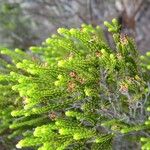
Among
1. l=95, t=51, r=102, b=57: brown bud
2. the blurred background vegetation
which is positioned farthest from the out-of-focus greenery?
l=95, t=51, r=102, b=57: brown bud

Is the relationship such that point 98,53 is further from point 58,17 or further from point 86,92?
point 58,17

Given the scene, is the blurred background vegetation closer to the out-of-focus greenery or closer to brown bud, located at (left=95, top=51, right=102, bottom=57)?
the out-of-focus greenery

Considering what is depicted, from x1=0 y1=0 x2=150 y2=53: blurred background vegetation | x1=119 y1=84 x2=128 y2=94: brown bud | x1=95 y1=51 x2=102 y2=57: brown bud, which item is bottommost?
x1=119 y1=84 x2=128 y2=94: brown bud

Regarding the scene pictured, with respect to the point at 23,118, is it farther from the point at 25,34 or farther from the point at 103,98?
the point at 25,34

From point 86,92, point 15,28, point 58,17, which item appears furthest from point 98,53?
point 15,28

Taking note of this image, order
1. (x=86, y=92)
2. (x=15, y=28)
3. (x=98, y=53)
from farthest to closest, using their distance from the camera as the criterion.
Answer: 1. (x=15, y=28)
2. (x=98, y=53)
3. (x=86, y=92)

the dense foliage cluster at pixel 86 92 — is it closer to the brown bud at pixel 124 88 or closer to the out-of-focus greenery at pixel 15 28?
the brown bud at pixel 124 88

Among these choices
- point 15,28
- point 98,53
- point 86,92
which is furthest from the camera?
point 15,28

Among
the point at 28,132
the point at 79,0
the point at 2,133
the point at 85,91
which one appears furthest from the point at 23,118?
the point at 79,0
